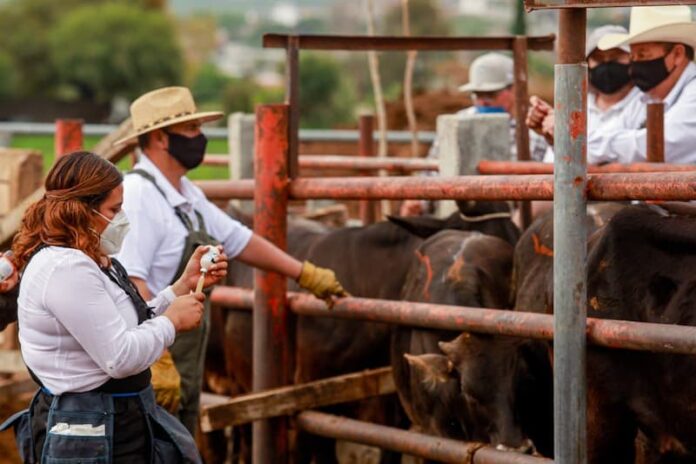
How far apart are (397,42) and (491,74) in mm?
2290

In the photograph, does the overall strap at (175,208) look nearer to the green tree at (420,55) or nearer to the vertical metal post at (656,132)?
the vertical metal post at (656,132)

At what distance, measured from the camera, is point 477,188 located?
5703 mm

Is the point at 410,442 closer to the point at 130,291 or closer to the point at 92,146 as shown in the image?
the point at 130,291

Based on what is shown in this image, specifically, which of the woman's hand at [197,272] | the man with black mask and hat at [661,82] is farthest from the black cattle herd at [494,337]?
the woman's hand at [197,272]

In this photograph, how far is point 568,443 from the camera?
4973 mm

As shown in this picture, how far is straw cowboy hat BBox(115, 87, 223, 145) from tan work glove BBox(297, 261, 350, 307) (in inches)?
32.0

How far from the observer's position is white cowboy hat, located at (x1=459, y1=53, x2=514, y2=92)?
31.0 ft

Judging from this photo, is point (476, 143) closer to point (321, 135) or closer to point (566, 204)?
point (566, 204)

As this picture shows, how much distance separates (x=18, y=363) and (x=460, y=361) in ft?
8.21

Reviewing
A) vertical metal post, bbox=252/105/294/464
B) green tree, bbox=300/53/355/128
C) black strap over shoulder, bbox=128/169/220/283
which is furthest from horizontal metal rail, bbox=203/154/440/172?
green tree, bbox=300/53/355/128

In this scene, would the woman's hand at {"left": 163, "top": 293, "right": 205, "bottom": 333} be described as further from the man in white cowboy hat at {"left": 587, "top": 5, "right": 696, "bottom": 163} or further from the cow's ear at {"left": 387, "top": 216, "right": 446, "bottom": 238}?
the cow's ear at {"left": 387, "top": 216, "right": 446, "bottom": 238}

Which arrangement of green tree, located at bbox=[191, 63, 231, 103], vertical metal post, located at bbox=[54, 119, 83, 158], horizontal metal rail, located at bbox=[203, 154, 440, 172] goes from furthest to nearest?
green tree, located at bbox=[191, 63, 231, 103] < horizontal metal rail, located at bbox=[203, 154, 440, 172] < vertical metal post, located at bbox=[54, 119, 83, 158]

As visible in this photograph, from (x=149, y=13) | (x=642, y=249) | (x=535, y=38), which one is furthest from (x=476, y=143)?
(x=149, y=13)

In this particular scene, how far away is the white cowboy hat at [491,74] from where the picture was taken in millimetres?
9445
